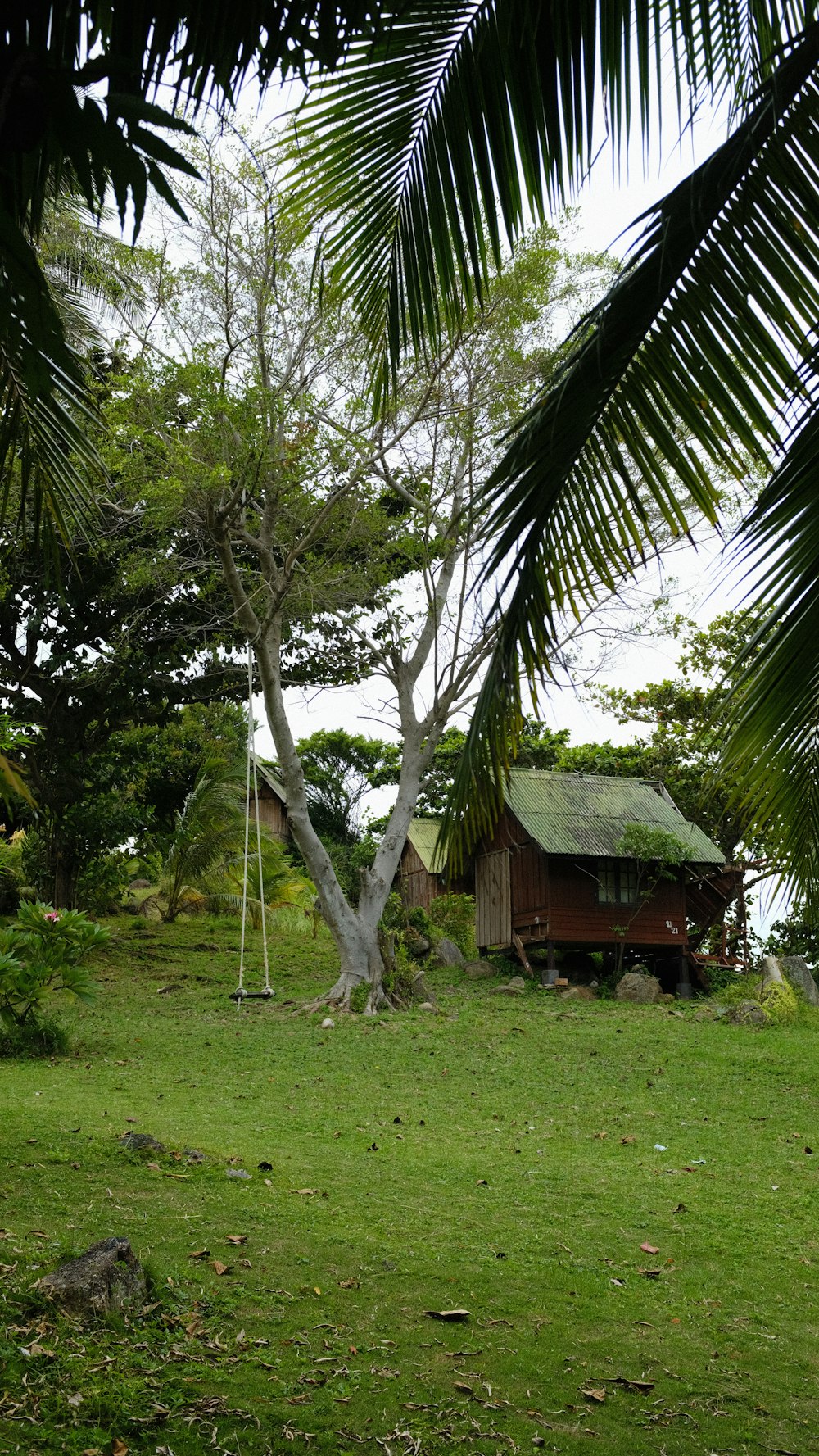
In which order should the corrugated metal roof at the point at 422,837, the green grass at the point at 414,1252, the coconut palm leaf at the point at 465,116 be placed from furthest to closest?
the corrugated metal roof at the point at 422,837 → the green grass at the point at 414,1252 → the coconut palm leaf at the point at 465,116

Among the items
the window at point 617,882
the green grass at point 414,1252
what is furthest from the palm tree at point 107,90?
the window at point 617,882

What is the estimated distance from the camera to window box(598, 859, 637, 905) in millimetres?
18891

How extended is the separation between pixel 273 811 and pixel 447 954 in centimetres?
1346

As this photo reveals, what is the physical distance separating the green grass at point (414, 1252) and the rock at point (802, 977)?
5093mm

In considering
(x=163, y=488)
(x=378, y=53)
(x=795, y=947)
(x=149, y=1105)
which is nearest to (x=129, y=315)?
(x=163, y=488)

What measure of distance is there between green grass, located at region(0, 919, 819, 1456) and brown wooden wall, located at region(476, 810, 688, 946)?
21.2ft

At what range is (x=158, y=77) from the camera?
6.55 feet

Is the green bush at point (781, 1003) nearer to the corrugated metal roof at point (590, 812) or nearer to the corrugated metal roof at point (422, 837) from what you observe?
the corrugated metal roof at point (590, 812)

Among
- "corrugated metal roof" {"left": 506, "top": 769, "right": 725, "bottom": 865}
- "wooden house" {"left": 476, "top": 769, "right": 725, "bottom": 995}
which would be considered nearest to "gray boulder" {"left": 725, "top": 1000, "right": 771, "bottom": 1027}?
"wooden house" {"left": 476, "top": 769, "right": 725, "bottom": 995}

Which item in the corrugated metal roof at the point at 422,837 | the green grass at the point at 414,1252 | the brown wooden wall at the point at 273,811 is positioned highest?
the brown wooden wall at the point at 273,811

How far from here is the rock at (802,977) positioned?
16922 millimetres

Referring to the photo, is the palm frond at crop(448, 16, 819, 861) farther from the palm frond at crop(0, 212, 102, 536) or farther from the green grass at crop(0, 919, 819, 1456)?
the green grass at crop(0, 919, 819, 1456)

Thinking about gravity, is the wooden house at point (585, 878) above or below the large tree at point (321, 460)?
below

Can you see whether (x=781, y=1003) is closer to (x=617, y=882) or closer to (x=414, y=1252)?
(x=617, y=882)
